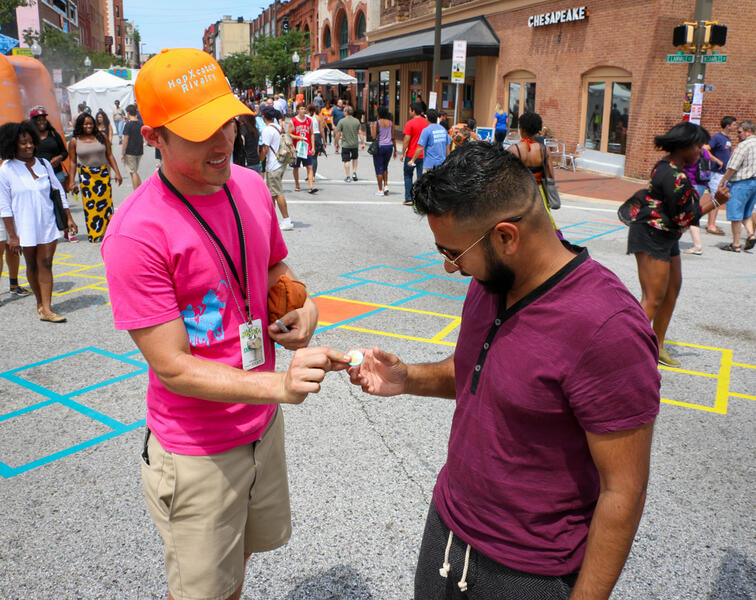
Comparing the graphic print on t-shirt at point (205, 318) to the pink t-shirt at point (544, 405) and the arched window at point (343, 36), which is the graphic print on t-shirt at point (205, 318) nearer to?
the pink t-shirt at point (544, 405)

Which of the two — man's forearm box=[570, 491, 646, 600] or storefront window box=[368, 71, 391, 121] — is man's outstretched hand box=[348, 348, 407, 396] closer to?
man's forearm box=[570, 491, 646, 600]

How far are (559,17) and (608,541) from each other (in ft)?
74.5

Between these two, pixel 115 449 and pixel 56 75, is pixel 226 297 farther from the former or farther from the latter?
pixel 56 75

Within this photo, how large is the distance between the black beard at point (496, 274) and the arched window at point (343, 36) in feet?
165

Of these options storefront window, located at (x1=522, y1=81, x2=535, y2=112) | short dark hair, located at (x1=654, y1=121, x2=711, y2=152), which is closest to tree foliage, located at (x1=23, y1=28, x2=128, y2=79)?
storefront window, located at (x1=522, y1=81, x2=535, y2=112)

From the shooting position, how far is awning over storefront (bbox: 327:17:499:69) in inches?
995

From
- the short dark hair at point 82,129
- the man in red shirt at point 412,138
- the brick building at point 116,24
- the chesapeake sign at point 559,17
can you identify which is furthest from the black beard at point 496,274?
the brick building at point 116,24

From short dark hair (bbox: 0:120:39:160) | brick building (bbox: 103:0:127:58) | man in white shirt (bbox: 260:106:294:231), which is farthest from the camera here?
brick building (bbox: 103:0:127:58)

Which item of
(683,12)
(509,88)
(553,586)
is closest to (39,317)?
(553,586)

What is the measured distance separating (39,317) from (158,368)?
587 centimetres

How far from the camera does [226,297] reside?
2047 mm

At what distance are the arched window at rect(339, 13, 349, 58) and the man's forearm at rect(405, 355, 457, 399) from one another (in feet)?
163

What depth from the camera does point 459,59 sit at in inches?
746

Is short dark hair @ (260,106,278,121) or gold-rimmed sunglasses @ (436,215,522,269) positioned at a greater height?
short dark hair @ (260,106,278,121)
